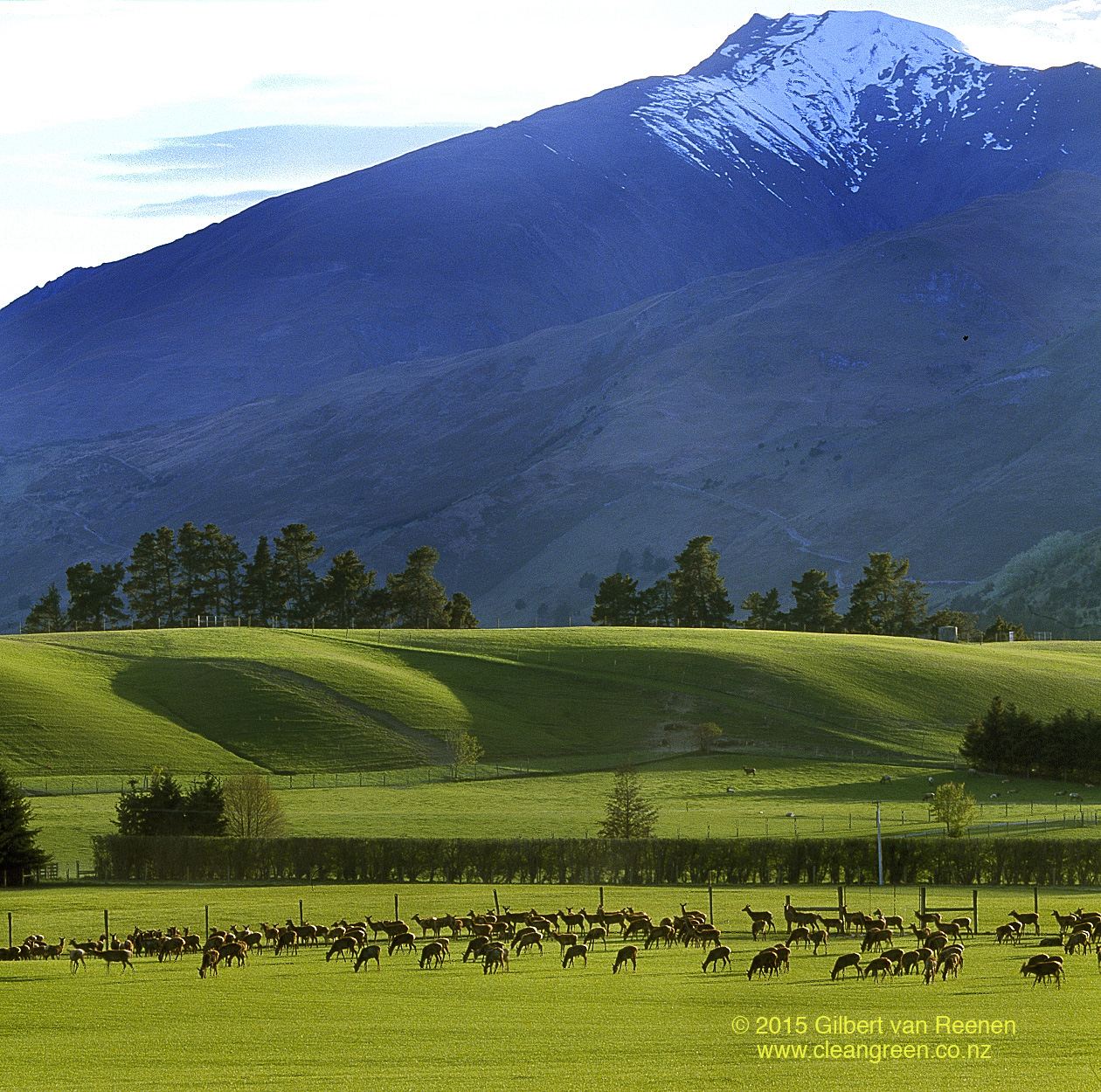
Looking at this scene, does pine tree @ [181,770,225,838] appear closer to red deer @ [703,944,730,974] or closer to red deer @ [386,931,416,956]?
red deer @ [386,931,416,956]

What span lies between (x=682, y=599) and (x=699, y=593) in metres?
2.43

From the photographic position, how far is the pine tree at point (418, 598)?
7047 inches

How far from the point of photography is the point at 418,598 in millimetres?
179625

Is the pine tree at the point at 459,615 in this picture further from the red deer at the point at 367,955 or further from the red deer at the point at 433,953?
the red deer at the point at 367,955

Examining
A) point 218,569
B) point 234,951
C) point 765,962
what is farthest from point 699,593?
point 765,962

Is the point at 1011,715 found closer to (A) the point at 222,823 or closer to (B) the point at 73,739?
(A) the point at 222,823

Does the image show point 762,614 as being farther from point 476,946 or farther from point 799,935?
point 476,946

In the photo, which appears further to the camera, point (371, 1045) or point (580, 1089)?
point (371, 1045)

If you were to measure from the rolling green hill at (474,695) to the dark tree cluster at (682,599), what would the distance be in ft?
106

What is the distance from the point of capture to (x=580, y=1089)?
2495 cm

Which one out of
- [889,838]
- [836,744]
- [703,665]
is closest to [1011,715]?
[836,744]

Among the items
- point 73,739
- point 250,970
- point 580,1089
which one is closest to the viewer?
point 580,1089

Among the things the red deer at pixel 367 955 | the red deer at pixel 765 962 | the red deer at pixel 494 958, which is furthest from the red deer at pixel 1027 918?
the red deer at pixel 367 955

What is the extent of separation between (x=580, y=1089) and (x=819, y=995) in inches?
454
